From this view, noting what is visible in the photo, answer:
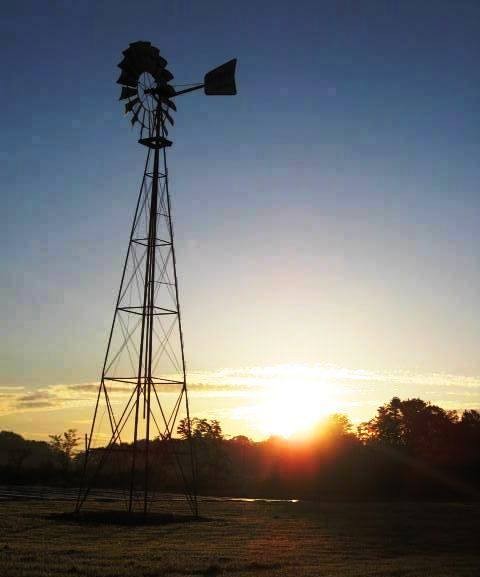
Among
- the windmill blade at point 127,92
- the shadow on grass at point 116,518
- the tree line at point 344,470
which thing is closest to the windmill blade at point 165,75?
the windmill blade at point 127,92

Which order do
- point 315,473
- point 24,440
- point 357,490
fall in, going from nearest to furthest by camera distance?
point 357,490 < point 315,473 < point 24,440

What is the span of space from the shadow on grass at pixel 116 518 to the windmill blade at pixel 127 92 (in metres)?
17.5

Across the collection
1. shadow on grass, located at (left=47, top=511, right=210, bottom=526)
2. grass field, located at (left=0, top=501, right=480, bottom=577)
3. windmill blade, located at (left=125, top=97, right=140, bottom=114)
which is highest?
windmill blade, located at (left=125, top=97, right=140, bottom=114)

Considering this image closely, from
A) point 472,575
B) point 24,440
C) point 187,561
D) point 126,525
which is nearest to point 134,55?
point 126,525

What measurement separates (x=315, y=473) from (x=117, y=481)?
18.9 meters

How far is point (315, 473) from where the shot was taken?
72.8 metres

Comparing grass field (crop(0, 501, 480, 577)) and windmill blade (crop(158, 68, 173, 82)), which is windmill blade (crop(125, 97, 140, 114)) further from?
grass field (crop(0, 501, 480, 577))

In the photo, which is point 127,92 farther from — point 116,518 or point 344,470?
point 344,470

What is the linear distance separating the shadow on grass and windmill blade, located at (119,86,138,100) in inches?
687

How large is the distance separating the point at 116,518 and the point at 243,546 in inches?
318

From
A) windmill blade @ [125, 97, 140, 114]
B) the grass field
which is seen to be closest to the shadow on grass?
the grass field

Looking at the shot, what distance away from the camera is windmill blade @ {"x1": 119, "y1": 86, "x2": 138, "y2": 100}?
108ft

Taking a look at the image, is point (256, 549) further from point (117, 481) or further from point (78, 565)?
point (117, 481)

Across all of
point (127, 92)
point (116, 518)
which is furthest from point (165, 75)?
point (116, 518)
